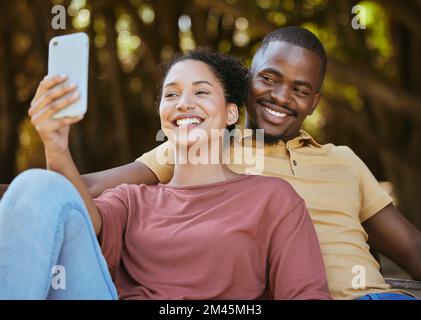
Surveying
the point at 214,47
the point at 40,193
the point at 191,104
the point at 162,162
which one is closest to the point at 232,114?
the point at 191,104

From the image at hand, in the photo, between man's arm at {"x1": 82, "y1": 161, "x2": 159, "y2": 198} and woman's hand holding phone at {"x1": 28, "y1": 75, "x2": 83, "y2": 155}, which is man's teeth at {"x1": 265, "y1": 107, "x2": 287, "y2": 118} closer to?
man's arm at {"x1": 82, "y1": 161, "x2": 159, "y2": 198}

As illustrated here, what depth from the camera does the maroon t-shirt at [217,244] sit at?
202 centimetres

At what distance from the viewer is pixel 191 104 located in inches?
89.5

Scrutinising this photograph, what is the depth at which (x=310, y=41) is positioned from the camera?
2701mm

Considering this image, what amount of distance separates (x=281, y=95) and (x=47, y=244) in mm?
1133

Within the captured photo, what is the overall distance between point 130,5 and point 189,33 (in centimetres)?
72

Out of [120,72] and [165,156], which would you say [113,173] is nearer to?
[165,156]

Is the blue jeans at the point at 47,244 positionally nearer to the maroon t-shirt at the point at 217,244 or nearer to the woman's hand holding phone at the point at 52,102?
the woman's hand holding phone at the point at 52,102

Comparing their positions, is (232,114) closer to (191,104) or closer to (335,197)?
(191,104)

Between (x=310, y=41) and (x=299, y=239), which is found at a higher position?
(x=310, y=41)

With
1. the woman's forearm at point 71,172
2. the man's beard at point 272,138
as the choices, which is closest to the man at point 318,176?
the man's beard at point 272,138
